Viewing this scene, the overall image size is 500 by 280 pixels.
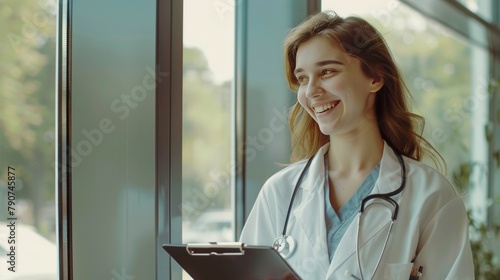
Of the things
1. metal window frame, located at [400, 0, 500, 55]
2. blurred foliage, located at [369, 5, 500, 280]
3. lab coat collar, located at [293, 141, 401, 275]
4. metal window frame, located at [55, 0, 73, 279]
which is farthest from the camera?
blurred foliage, located at [369, 5, 500, 280]

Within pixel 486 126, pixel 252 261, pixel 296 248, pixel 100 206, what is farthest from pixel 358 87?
pixel 486 126

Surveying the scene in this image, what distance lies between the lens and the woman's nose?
169cm

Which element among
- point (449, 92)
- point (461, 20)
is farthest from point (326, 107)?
point (449, 92)

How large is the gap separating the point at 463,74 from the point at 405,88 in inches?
107

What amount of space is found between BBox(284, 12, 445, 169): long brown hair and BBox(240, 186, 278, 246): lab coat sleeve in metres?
0.22

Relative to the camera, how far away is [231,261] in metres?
1.43

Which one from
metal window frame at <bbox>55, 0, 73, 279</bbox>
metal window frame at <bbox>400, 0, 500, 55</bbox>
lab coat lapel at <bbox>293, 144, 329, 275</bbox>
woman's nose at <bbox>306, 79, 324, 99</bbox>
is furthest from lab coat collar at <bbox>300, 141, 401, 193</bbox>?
metal window frame at <bbox>400, 0, 500, 55</bbox>

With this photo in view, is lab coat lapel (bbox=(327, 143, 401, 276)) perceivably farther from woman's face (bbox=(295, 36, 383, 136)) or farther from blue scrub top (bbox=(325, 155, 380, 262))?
woman's face (bbox=(295, 36, 383, 136))

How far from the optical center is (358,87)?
1.70 metres

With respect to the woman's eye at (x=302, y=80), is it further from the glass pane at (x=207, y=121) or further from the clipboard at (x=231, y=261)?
the clipboard at (x=231, y=261)

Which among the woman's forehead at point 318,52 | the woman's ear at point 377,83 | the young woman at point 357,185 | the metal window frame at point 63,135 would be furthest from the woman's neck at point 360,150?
the metal window frame at point 63,135

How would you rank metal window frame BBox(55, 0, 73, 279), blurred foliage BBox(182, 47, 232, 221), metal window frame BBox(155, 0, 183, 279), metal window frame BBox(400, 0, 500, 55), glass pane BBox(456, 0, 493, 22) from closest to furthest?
metal window frame BBox(55, 0, 73, 279) < metal window frame BBox(155, 0, 183, 279) < blurred foliage BBox(182, 47, 232, 221) < metal window frame BBox(400, 0, 500, 55) < glass pane BBox(456, 0, 493, 22)

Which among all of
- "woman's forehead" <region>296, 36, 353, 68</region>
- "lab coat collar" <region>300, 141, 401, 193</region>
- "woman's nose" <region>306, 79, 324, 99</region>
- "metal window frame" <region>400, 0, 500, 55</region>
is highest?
"metal window frame" <region>400, 0, 500, 55</region>

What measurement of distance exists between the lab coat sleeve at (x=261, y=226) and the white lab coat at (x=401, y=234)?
73mm
